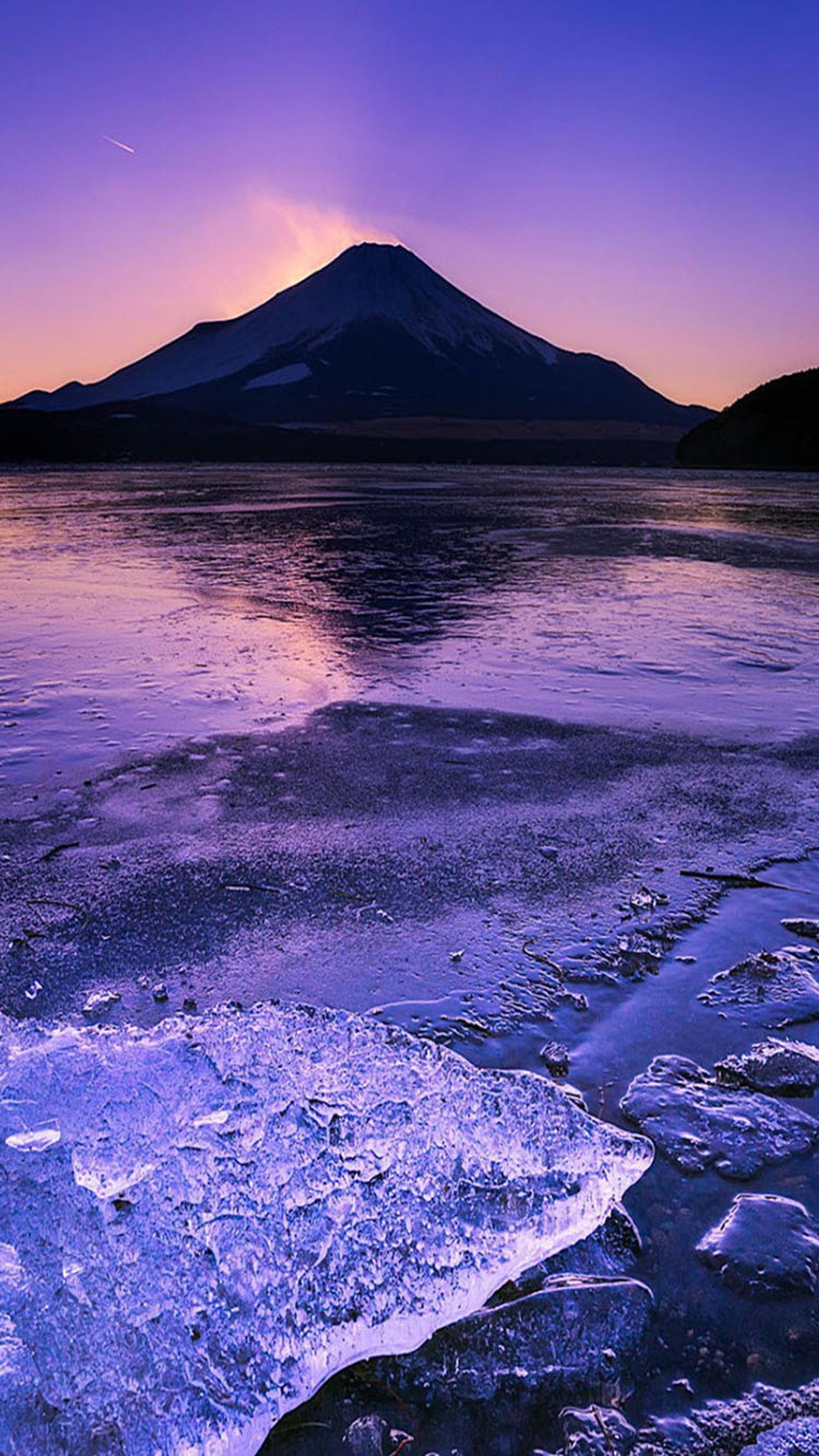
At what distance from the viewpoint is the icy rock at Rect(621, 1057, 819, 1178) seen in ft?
5.13

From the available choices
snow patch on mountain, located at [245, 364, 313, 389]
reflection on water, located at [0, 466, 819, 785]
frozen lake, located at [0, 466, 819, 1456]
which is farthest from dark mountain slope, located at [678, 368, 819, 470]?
snow patch on mountain, located at [245, 364, 313, 389]

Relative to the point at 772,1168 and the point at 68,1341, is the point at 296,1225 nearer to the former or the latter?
the point at 68,1341

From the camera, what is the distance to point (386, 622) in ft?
21.9

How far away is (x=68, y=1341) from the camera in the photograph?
1.14m

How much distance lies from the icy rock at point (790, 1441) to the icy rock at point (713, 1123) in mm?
418

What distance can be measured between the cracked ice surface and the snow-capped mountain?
433 ft

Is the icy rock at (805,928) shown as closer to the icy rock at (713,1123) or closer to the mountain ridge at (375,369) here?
the icy rock at (713,1123)

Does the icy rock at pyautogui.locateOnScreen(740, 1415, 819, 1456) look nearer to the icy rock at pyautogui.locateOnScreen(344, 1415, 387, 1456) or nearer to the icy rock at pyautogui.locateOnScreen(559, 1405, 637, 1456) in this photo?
the icy rock at pyautogui.locateOnScreen(559, 1405, 637, 1456)

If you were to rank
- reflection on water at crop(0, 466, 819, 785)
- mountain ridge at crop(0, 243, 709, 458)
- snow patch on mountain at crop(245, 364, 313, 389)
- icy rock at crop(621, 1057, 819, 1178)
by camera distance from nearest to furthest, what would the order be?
icy rock at crop(621, 1057, 819, 1178)
reflection on water at crop(0, 466, 819, 785)
mountain ridge at crop(0, 243, 709, 458)
snow patch on mountain at crop(245, 364, 313, 389)

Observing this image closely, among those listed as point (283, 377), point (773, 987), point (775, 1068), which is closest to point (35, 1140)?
point (775, 1068)

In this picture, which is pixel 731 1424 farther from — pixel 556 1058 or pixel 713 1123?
pixel 556 1058

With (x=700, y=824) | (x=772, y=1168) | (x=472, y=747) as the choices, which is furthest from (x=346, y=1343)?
(x=472, y=747)

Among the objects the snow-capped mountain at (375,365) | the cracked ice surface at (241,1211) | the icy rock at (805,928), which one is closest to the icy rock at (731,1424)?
the cracked ice surface at (241,1211)

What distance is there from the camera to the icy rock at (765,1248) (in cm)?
133
